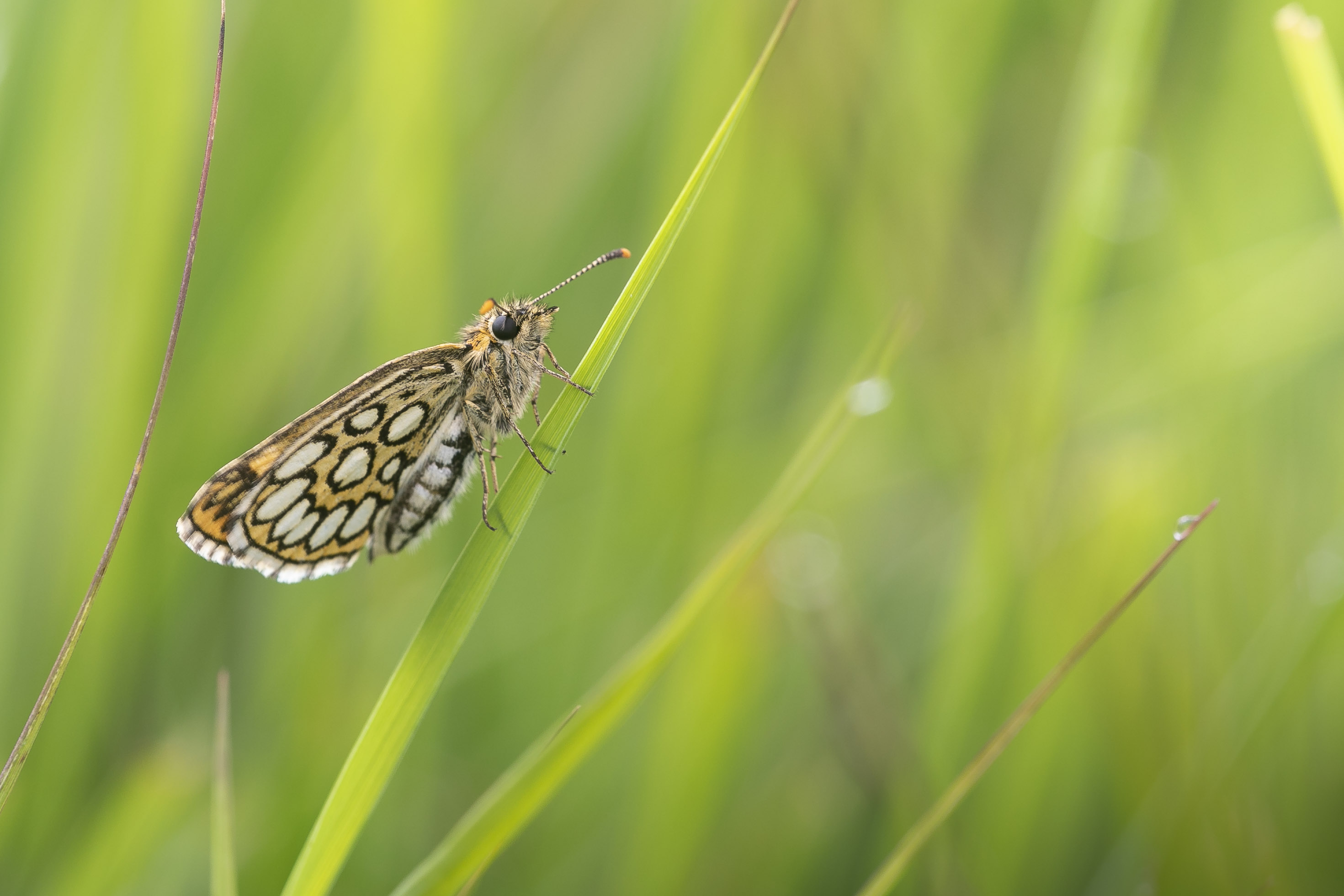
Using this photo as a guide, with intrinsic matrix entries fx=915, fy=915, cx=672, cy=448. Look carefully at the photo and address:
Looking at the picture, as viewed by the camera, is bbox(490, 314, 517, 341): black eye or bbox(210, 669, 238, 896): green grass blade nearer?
bbox(210, 669, 238, 896): green grass blade

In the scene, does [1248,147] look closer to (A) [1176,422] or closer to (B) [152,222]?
(A) [1176,422]

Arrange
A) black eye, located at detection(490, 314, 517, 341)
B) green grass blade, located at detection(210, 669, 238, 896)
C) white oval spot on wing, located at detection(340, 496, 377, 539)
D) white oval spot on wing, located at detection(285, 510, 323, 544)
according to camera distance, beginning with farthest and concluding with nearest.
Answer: black eye, located at detection(490, 314, 517, 341) < white oval spot on wing, located at detection(340, 496, 377, 539) < white oval spot on wing, located at detection(285, 510, 323, 544) < green grass blade, located at detection(210, 669, 238, 896)

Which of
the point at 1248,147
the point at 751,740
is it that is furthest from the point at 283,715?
the point at 1248,147

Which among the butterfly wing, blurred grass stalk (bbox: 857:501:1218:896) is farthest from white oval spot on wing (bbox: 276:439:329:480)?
blurred grass stalk (bbox: 857:501:1218:896)

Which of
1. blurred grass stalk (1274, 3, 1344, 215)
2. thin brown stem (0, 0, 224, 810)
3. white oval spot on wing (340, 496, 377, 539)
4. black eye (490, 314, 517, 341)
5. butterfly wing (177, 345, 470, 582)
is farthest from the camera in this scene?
black eye (490, 314, 517, 341)

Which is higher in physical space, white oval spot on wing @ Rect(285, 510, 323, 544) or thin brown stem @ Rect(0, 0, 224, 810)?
white oval spot on wing @ Rect(285, 510, 323, 544)

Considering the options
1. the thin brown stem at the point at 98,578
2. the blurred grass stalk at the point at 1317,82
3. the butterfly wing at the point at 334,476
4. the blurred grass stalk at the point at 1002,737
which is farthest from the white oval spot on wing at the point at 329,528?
the blurred grass stalk at the point at 1317,82

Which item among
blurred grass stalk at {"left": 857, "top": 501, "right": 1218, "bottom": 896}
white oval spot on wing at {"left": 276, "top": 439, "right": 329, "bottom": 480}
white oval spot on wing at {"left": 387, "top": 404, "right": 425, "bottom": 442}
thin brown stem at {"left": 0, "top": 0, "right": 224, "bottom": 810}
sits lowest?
blurred grass stalk at {"left": 857, "top": 501, "right": 1218, "bottom": 896}

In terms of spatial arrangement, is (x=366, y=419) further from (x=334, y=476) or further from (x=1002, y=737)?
(x=1002, y=737)

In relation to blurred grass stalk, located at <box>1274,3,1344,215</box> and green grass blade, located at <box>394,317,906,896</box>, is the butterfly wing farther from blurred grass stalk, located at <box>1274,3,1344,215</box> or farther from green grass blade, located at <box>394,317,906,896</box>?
blurred grass stalk, located at <box>1274,3,1344,215</box>
